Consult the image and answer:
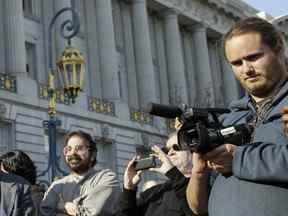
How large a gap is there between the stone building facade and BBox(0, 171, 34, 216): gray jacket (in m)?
13.8

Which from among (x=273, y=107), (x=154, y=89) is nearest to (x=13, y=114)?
(x=154, y=89)

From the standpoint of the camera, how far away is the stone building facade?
22828 mm

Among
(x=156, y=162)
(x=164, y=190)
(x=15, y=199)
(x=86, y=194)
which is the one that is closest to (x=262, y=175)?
(x=156, y=162)

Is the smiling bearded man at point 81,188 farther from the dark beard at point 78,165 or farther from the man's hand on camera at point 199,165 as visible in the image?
the man's hand on camera at point 199,165

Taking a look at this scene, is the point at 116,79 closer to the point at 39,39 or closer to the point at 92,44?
the point at 92,44

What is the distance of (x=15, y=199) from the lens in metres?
4.62

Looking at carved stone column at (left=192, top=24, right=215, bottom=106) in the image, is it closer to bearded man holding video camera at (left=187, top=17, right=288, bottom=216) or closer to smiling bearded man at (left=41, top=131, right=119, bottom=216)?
smiling bearded man at (left=41, top=131, right=119, bottom=216)

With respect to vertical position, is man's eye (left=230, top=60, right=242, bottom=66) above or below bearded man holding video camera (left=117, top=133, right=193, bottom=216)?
above

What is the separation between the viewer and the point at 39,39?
26734 mm

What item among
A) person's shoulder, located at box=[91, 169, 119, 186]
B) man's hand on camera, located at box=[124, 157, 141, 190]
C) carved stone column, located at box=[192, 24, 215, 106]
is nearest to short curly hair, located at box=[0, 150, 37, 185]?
person's shoulder, located at box=[91, 169, 119, 186]

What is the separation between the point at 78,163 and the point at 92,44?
82.2 feet

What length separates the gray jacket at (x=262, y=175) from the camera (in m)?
2.14

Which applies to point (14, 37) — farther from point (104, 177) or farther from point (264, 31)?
point (264, 31)

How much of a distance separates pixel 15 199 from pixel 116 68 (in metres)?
25.1
